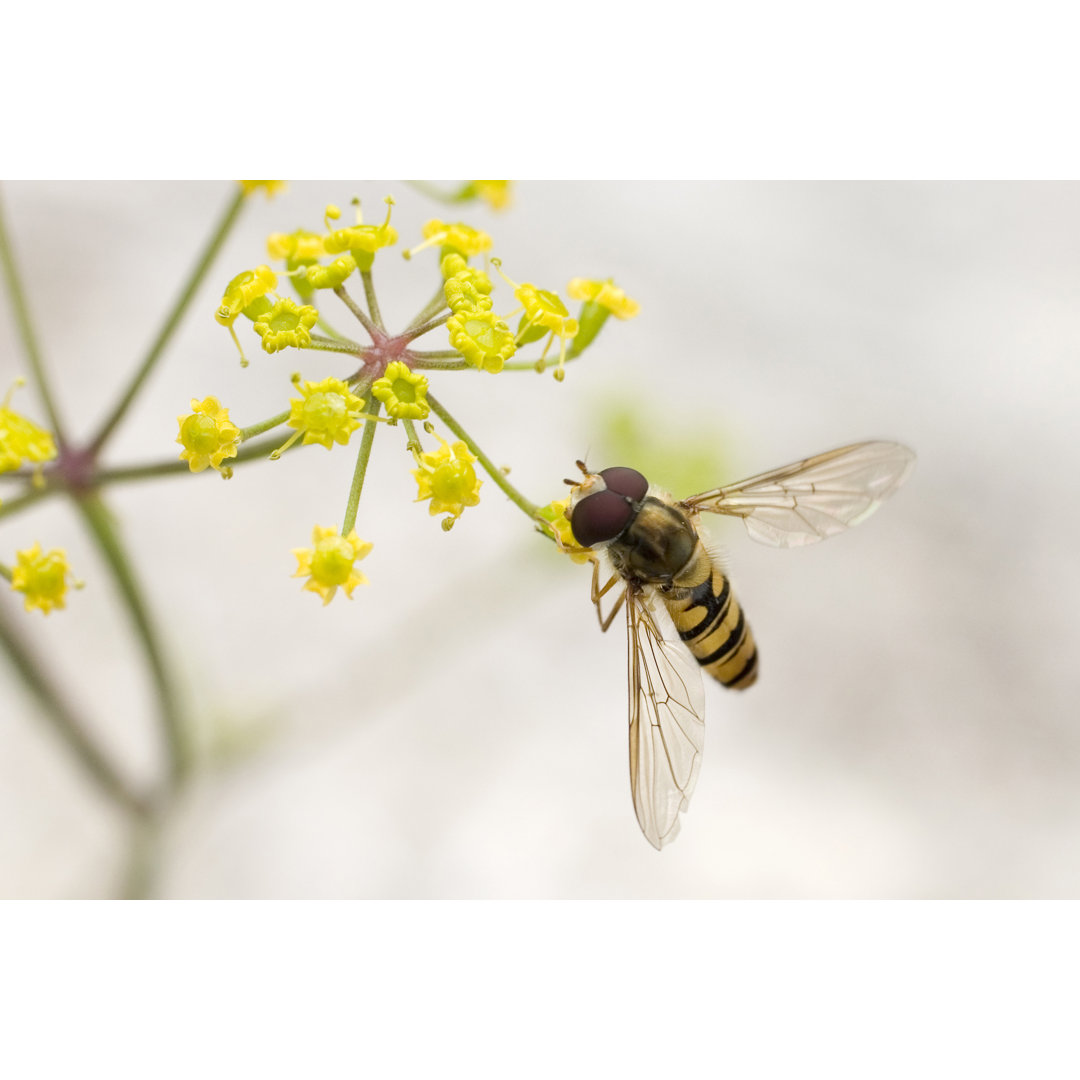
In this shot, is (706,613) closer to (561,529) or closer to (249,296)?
(561,529)

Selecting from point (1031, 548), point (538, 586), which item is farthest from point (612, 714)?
point (1031, 548)

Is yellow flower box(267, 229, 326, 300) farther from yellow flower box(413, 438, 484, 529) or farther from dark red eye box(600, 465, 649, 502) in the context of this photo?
dark red eye box(600, 465, 649, 502)

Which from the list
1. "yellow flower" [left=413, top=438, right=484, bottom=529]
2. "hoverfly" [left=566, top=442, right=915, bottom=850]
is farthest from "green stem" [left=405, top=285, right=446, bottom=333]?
"hoverfly" [left=566, top=442, right=915, bottom=850]

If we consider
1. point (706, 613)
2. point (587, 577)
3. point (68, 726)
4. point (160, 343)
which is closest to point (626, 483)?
point (706, 613)

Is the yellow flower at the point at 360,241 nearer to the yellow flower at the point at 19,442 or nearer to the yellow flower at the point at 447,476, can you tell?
the yellow flower at the point at 447,476

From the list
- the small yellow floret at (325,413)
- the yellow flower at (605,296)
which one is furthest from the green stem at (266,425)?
the yellow flower at (605,296)
